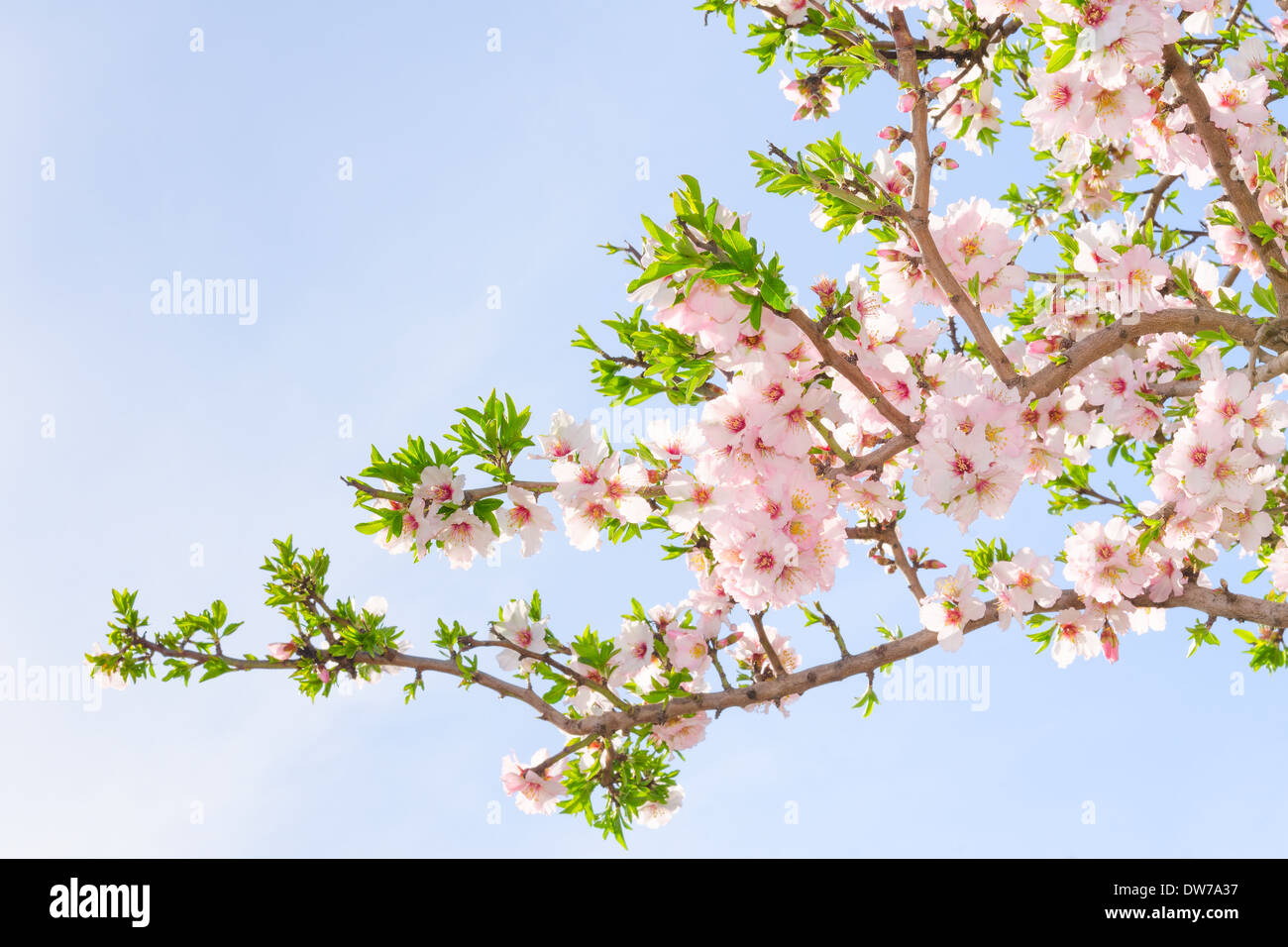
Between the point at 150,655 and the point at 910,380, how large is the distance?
11.4 feet

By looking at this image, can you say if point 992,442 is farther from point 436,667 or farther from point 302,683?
point 302,683

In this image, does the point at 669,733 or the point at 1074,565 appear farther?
the point at 669,733

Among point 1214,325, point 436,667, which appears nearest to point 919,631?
point 1214,325

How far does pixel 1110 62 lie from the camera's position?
2.78m

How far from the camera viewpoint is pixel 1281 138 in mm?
3908

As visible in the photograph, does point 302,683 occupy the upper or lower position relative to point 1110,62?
lower

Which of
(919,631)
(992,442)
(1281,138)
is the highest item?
(1281,138)

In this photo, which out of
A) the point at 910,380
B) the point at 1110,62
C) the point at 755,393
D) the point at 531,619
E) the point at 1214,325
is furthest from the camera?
the point at 531,619

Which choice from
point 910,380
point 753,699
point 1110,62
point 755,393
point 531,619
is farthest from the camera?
point 531,619

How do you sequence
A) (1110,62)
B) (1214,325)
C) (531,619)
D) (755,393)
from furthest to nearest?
(531,619) < (1214,325) < (1110,62) < (755,393)

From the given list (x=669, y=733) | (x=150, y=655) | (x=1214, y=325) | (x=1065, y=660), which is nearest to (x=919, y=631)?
(x=1065, y=660)

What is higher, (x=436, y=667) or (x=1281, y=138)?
(x=1281, y=138)

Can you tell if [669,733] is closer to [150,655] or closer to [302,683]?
[302,683]

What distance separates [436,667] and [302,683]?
594mm
